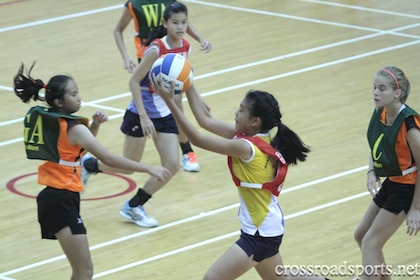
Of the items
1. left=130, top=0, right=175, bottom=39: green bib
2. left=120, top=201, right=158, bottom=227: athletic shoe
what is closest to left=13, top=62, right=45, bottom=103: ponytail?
left=120, top=201, right=158, bottom=227: athletic shoe

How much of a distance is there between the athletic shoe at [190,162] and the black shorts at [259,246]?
425 cm

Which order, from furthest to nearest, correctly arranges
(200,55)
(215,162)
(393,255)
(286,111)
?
(200,55) < (286,111) < (215,162) < (393,255)

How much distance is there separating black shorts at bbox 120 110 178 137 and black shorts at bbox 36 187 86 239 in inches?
94.9

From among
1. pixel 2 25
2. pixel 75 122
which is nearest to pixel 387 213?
pixel 75 122

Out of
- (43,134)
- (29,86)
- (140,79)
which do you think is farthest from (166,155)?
(43,134)

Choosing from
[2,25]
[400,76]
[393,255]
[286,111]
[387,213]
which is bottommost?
[2,25]

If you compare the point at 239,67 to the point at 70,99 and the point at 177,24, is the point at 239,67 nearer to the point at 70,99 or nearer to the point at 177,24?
the point at 177,24

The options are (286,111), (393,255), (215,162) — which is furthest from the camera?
(286,111)

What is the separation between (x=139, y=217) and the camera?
9508 millimetres

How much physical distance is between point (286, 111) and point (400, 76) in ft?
18.0

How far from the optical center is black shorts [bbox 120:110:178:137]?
960 centimetres

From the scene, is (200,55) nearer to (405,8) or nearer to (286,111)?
(286,111)

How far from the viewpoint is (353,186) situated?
33.9ft

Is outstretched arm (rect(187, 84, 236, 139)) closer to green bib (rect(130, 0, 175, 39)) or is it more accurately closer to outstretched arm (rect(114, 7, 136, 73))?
outstretched arm (rect(114, 7, 136, 73))
